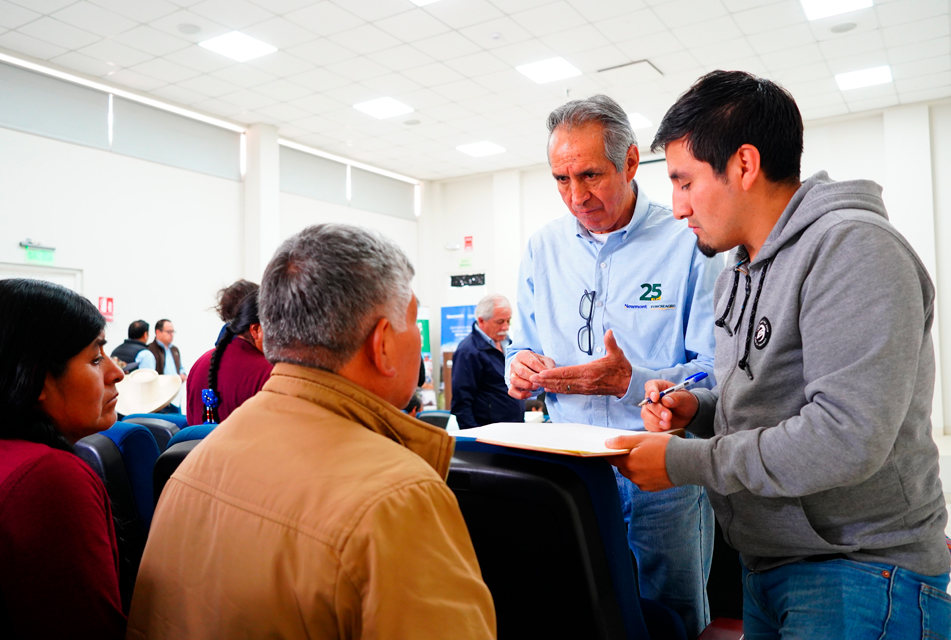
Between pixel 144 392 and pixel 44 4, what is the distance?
11.0ft

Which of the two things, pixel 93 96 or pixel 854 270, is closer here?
pixel 854 270

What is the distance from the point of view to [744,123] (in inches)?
46.0

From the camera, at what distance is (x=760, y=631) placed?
124 cm

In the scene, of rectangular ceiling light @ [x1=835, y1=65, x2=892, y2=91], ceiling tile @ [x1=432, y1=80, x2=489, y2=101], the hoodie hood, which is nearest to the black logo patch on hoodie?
the hoodie hood

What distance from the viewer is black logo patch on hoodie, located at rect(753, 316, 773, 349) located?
1.14 meters

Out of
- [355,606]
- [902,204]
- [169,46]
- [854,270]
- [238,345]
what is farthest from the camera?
[902,204]

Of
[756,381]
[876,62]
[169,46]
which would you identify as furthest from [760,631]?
[876,62]

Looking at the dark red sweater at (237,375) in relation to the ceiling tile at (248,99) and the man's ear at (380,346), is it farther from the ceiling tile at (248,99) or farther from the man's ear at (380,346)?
the ceiling tile at (248,99)

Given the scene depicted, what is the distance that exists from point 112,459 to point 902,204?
924 cm

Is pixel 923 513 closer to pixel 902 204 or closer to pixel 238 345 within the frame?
pixel 238 345

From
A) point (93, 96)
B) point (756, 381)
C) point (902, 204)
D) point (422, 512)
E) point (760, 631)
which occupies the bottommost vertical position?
point (760, 631)

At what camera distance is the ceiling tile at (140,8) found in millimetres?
5586

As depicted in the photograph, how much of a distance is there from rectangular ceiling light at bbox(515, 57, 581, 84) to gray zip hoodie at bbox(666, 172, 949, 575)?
6403 millimetres

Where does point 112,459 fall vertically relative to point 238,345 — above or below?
below
